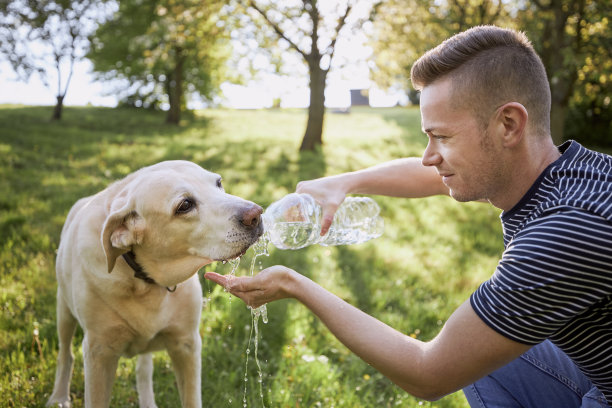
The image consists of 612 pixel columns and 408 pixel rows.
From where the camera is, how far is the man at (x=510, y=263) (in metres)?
1.75

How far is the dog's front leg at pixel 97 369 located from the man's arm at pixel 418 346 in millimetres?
1255

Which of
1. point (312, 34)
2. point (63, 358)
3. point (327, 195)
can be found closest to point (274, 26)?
point (312, 34)

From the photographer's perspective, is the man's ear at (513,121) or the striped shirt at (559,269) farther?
the man's ear at (513,121)

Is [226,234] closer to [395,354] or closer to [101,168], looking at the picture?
[395,354]

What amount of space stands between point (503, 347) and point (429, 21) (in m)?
15.0

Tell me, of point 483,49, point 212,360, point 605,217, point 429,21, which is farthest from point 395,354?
point 429,21

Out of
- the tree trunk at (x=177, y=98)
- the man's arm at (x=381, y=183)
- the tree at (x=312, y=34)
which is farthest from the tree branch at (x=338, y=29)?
the man's arm at (x=381, y=183)

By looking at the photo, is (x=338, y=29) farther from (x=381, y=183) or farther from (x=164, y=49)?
(x=381, y=183)

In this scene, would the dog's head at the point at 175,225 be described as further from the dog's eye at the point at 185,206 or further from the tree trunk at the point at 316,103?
the tree trunk at the point at 316,103

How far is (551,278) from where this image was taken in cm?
172

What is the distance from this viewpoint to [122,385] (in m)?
3.59

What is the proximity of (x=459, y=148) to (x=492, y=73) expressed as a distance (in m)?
0.34

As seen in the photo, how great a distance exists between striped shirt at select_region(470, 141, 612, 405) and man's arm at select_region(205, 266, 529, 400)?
7 cm

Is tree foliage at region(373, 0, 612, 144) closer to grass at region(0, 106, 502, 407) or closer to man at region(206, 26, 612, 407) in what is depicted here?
grass at region(0, 106, 502, 407)
